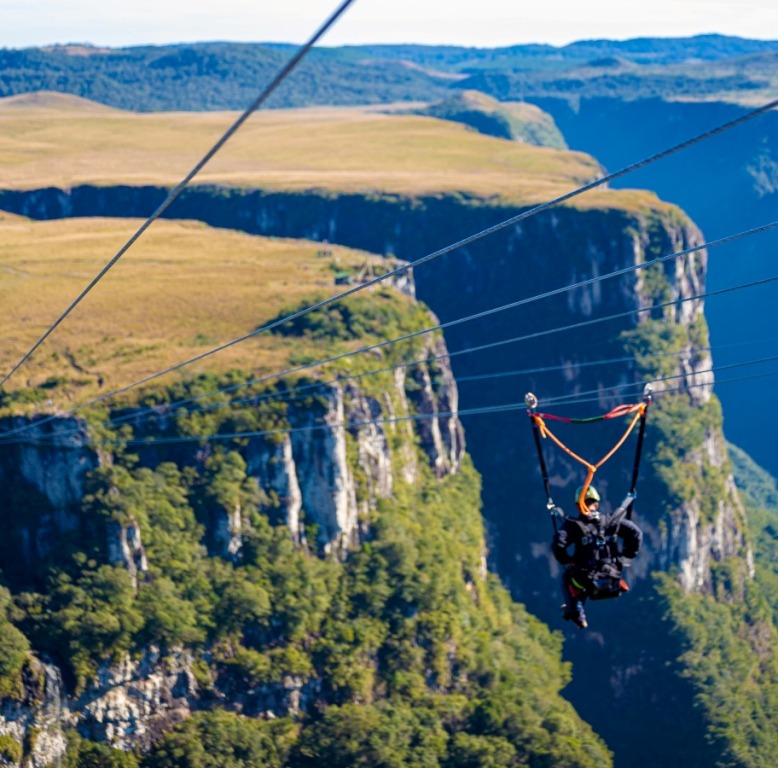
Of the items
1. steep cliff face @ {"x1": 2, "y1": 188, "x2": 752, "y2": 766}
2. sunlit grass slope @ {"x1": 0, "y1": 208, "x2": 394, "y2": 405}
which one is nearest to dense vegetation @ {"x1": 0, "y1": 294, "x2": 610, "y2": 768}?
steep cliff face @ {"x1": 2, "y1": 188, "x2": 752, "y2": 766}

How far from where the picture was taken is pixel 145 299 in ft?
326

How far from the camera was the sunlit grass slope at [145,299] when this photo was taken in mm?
84312

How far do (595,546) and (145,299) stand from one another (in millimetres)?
82483

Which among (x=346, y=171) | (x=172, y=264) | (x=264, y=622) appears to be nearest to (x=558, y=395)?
(x=172, y=264)

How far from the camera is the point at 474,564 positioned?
99312mm

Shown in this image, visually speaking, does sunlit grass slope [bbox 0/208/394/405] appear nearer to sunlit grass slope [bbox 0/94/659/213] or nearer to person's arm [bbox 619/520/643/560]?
sunlit grass slope [bbox 0/94/659/213]

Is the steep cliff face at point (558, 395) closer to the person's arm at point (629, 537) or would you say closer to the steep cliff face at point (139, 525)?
the steep cliff face at point (139, 525)

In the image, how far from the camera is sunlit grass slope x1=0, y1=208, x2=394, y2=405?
8431 cm

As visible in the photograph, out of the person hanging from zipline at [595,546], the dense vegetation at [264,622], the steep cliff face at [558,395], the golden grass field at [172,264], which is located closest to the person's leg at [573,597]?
the person hanging from zipline at [595,546]

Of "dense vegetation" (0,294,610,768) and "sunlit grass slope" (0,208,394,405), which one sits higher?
"sunlit grass slope" (0,208,394,405)

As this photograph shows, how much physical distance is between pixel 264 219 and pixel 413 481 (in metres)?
62.4

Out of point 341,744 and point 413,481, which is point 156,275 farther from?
point 341,744

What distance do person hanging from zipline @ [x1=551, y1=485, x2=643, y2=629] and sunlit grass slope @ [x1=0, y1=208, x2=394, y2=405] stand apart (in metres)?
59.8

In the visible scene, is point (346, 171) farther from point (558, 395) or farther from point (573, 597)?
point (573, 597)
